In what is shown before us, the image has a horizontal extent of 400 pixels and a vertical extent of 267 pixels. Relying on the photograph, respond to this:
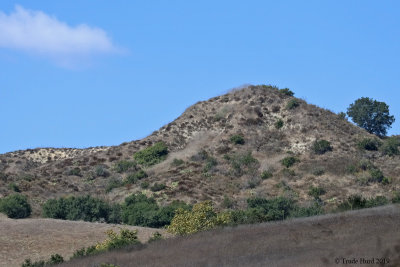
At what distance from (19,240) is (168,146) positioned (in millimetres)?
54417

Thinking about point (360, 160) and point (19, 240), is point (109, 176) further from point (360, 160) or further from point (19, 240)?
point (19, 240)

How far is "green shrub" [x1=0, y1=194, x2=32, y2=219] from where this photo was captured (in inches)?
2635

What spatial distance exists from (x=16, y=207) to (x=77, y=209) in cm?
582

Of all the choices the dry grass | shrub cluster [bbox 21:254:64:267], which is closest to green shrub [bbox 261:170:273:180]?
the dry grass

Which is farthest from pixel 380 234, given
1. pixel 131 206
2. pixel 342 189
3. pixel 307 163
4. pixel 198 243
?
pixel 307 163

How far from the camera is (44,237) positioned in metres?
51.2

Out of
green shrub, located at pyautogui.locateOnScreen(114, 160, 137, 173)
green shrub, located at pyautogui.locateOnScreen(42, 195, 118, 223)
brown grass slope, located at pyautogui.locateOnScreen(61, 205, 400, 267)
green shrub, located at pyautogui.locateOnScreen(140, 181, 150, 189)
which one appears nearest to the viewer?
brown grass slope, located at pyautogui.locateOnScreen(61, 205, 400, 267)

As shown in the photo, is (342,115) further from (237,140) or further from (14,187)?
(14,187)

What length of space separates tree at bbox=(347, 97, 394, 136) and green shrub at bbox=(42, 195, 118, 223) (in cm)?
5241

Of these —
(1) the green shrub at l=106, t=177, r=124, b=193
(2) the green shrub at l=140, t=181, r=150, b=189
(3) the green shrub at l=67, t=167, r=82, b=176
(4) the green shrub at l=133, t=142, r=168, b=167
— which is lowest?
(2) the green shrub at l=140, t=181, r=150, b=189

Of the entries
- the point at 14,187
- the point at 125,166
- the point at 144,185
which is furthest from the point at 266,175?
the point at 14,187

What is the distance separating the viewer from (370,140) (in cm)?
9969

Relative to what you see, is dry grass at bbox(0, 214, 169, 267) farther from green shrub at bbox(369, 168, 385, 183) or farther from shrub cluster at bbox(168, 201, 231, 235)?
green shrub at bbox(369, 168, 385, 183)

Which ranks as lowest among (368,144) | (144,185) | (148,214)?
(148,214)
